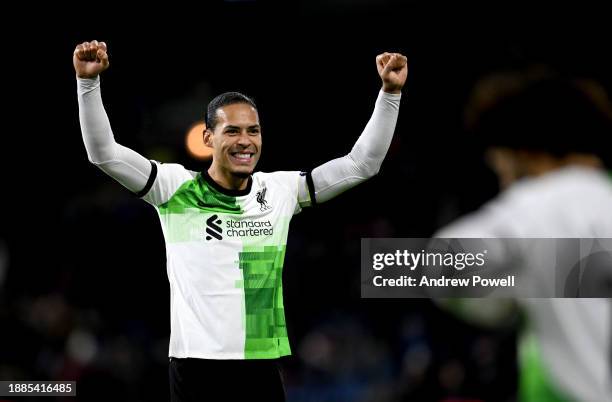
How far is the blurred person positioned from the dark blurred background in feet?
23.7

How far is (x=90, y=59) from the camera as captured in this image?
493cm

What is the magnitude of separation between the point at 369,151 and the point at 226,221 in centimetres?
84

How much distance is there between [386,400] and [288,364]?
143 centimetres

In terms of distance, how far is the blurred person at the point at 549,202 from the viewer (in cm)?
239

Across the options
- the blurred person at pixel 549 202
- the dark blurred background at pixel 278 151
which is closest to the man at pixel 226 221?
the blurred person at pixel 549 202

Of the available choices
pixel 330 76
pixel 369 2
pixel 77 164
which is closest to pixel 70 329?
pixel 77 164

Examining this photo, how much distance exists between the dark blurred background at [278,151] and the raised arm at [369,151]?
4.67 m

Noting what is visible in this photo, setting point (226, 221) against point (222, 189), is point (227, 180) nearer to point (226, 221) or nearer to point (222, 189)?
point (222, 189)

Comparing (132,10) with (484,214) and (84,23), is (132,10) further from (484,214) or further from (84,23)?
(484,214)

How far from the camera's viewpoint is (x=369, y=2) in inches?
512

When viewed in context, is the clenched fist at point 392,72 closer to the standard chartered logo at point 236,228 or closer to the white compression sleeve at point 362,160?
the white compression sleeve at point 362,160

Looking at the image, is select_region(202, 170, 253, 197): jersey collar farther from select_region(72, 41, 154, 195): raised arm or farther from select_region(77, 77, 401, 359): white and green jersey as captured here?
select_region(72, 41, 154, 195): raised arm

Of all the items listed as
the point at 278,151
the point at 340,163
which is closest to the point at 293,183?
the point at 340,163

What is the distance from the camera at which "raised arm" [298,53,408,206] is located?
526cm
